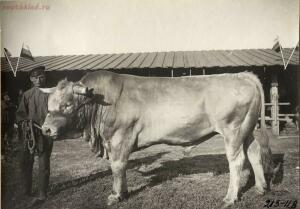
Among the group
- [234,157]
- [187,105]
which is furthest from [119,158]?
[234,157]

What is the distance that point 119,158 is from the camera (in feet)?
13.3

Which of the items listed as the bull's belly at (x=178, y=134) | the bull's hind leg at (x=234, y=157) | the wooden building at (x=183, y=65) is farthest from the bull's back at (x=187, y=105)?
the wooden building at (x=183, y=65)

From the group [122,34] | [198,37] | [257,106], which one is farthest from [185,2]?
[257,106]

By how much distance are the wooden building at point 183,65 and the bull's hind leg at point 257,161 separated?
2299 mm

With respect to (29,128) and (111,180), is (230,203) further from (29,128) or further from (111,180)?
(29,128)

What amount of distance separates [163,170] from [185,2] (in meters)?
2.71

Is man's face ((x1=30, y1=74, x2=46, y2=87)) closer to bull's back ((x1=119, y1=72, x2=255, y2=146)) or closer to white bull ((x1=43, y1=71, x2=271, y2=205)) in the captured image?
white bull ((x1=43, y1=71, x2=271, y2=205))

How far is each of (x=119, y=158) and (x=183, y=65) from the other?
415 centimetres

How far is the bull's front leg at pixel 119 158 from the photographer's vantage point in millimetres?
4031

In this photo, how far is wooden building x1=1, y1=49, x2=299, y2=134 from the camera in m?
6.54

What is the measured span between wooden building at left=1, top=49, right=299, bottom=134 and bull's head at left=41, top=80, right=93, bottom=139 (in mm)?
2058

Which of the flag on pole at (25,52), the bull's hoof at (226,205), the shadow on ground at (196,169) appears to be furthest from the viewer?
the flag on pole at (25,52)

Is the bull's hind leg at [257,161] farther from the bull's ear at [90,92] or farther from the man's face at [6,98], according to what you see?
the man's face at [6,98]

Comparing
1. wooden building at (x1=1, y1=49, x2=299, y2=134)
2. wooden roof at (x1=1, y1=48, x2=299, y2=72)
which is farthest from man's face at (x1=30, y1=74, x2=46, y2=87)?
wooden roof at (x1=1, y1=48, x2=299, y2=72)
